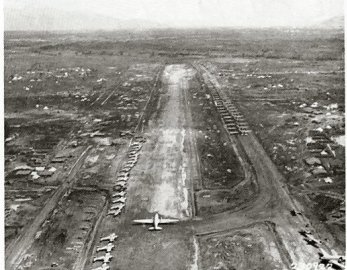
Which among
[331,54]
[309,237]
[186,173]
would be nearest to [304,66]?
[331,54]

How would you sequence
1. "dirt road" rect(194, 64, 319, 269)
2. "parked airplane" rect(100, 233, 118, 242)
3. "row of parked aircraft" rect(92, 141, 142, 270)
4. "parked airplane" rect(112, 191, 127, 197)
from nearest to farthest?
1. "row of parked aircraft" rect(92, 141, 142, 270)
2. "dirt road" rect(194, 64, 319, 269)
3. "parked airplane" rect(100, 233, 118, 242)
4. "parked airplane" rect(112, 191, 127, 197)

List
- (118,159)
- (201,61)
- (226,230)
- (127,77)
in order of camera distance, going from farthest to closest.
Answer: (201,61) → (127,77) → (118,159) → (226,230)

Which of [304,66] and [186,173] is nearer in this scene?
[186,173]

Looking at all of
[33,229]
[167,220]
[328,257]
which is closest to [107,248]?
[167,220]

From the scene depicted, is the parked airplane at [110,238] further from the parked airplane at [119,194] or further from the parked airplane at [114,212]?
the parked airplane at [119,194]

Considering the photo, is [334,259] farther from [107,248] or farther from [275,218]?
[107,248]

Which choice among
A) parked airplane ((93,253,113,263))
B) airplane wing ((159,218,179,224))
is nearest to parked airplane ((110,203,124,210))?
airplane wing ((159,218,179,224))

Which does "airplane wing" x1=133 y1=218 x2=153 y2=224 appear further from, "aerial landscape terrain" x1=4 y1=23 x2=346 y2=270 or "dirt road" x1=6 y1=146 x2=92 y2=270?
"dirt road" x1=6 y1=146 x2=92 y2=270

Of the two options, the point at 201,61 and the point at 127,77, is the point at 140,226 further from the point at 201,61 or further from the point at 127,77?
the point at 201,61
